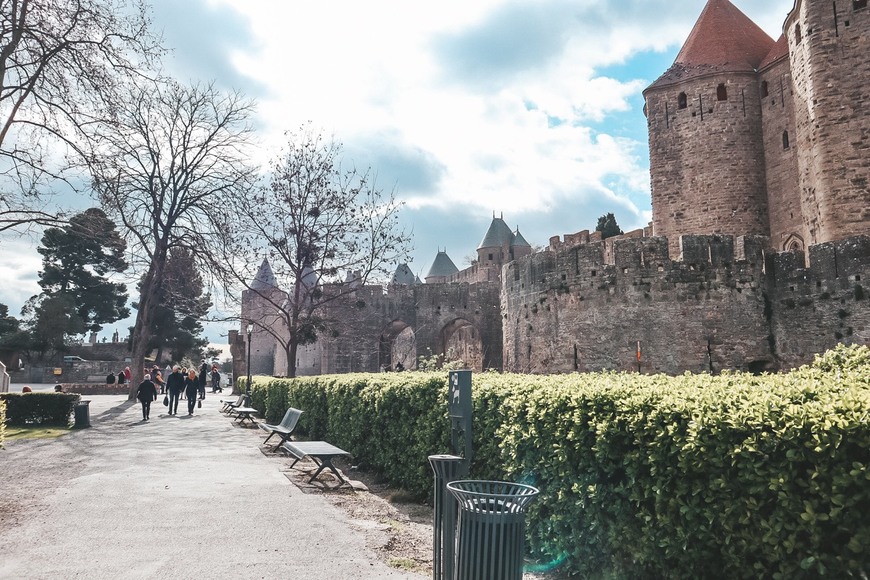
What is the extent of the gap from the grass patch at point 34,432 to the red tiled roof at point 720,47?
21611 millimetres

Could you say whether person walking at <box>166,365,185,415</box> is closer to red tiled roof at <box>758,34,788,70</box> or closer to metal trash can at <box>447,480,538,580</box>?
metal trash can at <box>447,480,538,580</box>

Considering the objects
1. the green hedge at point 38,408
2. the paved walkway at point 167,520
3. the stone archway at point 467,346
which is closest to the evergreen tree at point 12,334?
the stone archway at point 467,346

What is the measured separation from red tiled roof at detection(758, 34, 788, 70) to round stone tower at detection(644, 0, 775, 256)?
17.6 inches

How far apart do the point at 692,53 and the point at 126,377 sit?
101ft

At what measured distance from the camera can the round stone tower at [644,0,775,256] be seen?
22.5 meters

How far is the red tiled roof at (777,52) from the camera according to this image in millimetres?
21562

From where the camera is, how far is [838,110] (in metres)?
17.6

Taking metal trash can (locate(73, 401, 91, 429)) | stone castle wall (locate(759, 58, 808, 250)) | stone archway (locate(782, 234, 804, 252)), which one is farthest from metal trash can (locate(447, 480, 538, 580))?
stone archway (locate(782, 234, 804, 252))

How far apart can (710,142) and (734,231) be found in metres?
3.25

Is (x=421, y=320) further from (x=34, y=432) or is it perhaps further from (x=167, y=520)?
(x=167, y=520)

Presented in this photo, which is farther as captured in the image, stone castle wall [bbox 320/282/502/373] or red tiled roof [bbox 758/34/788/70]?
stone castle wall [bbox 320/282/502/373]

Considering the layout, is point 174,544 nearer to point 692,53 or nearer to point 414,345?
point 692,53

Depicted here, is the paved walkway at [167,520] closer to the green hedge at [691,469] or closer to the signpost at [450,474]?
the signpost at [450,474]

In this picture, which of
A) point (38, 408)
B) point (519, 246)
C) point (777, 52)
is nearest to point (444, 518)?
point (38, 408)
